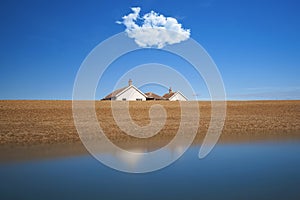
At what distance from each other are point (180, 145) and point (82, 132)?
26.3ft

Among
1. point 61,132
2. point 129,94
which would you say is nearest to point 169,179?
point 61,132

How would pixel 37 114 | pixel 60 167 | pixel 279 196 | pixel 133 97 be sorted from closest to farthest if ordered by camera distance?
pixel 279 196, pixel 60 167, pixel 37 114, pixel 133 97

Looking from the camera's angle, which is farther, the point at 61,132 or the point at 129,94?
the point at 129,94

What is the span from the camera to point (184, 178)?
26.0 feet

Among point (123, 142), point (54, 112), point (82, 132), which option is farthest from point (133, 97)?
point (123, 142)

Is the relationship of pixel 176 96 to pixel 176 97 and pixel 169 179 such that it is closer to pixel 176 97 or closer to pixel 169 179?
pixel 176 97

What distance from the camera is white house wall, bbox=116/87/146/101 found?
164 feet

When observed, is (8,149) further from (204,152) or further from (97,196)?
(204,152)

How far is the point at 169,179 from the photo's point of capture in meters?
7.85

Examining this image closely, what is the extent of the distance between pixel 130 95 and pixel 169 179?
43683 mm

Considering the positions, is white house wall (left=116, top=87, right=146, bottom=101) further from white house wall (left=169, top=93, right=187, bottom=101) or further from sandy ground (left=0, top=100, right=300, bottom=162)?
sandy ground (left=0, top=100, right=300, bottom=162)

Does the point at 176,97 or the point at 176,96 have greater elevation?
the point at 176,96

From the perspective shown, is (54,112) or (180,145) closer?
(180,145)

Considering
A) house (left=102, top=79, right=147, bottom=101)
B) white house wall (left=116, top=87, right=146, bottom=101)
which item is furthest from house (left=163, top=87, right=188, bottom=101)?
white house wall (left=116, top=87, right=146, bottom=101)
